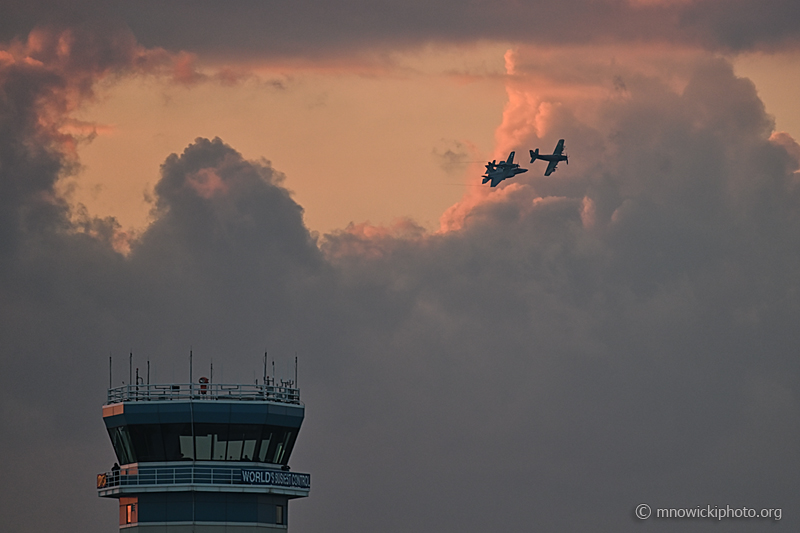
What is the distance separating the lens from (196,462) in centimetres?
13100

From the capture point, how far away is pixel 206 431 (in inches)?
5162

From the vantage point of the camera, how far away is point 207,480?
130 metres

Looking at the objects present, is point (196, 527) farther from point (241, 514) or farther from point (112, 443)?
point (112, 443)

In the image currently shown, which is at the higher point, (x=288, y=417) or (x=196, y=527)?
(x=288, y=417)

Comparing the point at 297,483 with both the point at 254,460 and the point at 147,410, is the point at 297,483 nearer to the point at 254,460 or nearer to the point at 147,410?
the point at 254,460

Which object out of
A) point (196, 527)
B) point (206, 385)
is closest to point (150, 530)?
point (196, 527)

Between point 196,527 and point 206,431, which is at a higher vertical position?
point 206,431

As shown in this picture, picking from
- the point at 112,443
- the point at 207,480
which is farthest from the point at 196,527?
the point at 112,443

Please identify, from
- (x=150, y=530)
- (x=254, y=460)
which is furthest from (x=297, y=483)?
(x=150, y=530)

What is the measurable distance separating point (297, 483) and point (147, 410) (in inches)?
617

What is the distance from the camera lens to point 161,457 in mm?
131375

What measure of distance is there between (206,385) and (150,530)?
45.4ft

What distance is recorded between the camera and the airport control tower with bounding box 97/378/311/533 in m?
130

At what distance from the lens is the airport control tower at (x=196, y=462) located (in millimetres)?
130000
